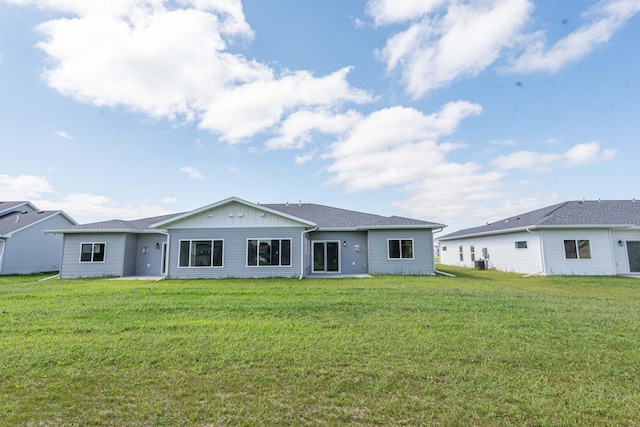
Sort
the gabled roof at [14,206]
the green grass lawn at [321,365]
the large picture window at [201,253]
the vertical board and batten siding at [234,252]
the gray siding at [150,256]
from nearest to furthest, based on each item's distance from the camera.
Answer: the green grass lawn at [321,365] → the vertical board and batten siding at [234,252] → the large picture window at [201,253] → the gray siding at [150,256] → the gabled roof at [14,206]

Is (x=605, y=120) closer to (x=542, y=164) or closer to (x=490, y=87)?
(x=542, y=164)

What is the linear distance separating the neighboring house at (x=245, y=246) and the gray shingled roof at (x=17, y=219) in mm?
5996

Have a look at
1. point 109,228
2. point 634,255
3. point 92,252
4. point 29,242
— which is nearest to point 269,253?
point 109,228

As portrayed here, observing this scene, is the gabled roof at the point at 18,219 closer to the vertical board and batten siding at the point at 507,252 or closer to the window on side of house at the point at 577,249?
the vertical board and batten siding at the point at 507,252

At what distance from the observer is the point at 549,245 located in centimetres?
1496

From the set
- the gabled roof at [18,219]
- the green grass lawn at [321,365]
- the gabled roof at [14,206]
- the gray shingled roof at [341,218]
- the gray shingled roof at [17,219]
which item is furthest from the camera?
the gabled roof at [14,206]

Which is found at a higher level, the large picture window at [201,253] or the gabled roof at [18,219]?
the gabled roof at [18,219]

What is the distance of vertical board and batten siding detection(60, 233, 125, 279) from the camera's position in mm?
15250

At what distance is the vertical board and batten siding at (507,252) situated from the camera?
15.6 m

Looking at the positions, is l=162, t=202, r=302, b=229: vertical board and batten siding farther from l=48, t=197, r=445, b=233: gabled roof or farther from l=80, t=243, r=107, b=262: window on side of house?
l=80, t=243, r=107, b=262: window on side of house

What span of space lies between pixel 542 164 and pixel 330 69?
518 inches

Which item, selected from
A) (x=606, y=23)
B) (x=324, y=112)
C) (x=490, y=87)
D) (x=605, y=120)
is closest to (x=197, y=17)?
(x=324, y=112)

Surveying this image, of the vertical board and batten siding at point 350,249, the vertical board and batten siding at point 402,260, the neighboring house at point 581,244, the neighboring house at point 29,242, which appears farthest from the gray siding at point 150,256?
the neighboring house at point 581,244

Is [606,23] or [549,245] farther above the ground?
[606,23]
